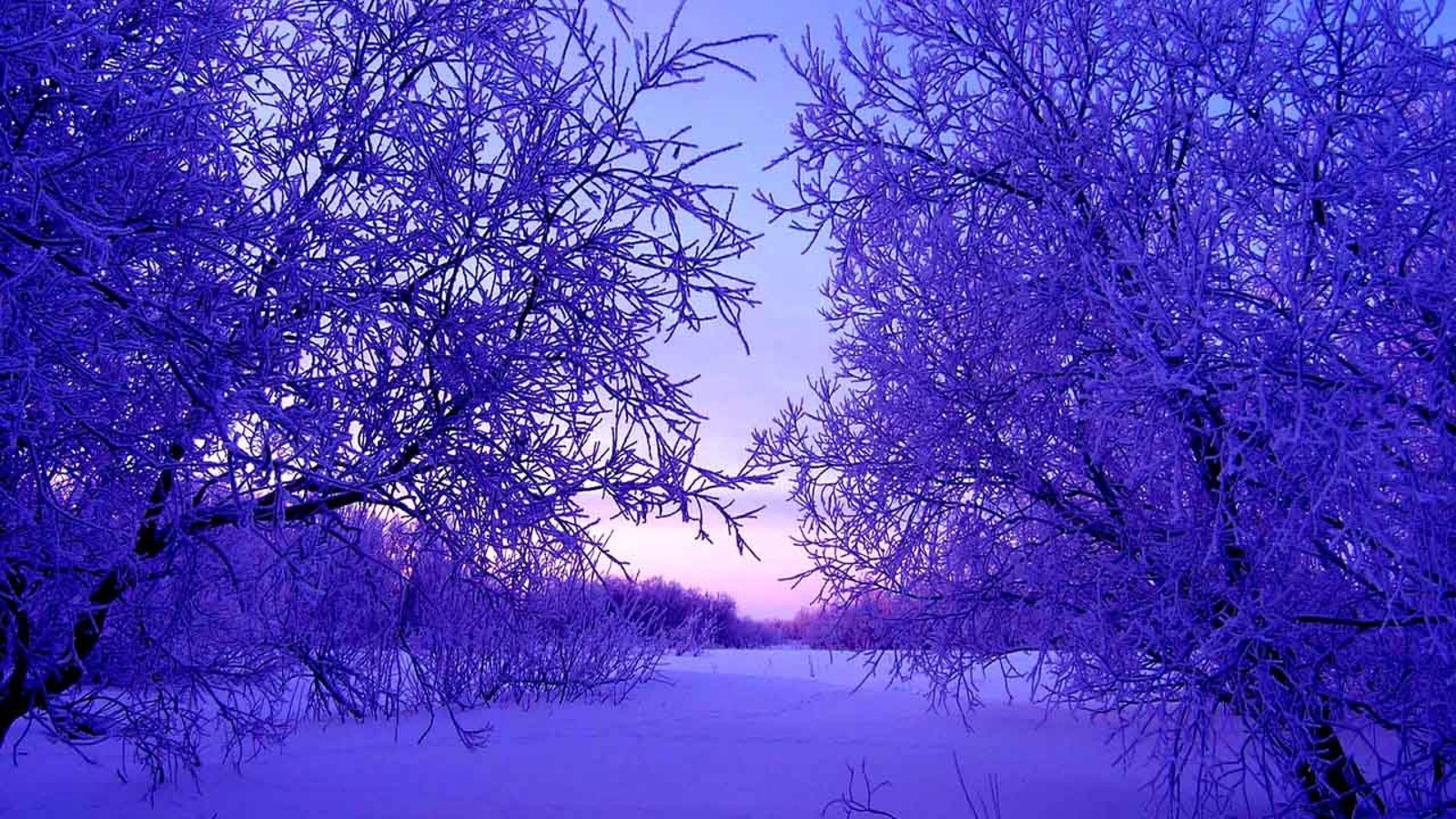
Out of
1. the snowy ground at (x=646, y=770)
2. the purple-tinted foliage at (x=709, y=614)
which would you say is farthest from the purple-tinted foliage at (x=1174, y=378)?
the purple-tinted foliage at (x=709, y=614)

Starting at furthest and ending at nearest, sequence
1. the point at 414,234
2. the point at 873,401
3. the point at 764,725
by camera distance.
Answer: the point at 764,725
the point at 873,401
the point at 414,234

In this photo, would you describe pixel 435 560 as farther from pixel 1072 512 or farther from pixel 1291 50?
pixel 1291 50

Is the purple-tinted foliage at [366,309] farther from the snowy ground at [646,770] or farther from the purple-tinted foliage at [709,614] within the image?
the purple-tinted foliage at [709,614]

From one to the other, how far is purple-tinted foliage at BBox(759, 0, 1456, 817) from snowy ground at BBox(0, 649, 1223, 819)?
652 millimetres

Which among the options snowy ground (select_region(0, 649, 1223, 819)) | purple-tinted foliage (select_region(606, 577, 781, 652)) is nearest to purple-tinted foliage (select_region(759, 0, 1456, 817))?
snowy ground (select_region(0, 649, 1223, 819))

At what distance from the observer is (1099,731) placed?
730cm

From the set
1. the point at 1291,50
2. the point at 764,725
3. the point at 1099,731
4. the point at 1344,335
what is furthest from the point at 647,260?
the point at 1099,731

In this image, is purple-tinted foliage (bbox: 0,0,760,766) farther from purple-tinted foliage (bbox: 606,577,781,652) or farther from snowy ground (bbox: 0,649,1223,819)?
purple-tinted foliage (bbox: 606,577,781,652)

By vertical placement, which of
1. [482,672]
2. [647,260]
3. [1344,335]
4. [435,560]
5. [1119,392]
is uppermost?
[647,260]

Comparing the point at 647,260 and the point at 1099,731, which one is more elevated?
the point at 647,260

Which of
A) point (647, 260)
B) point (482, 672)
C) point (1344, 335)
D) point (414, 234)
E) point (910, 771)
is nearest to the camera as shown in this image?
point (1344, 335)

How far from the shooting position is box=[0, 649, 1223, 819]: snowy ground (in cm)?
523

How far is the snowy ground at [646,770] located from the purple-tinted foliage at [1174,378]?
652mm

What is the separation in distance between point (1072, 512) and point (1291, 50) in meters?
2.34
